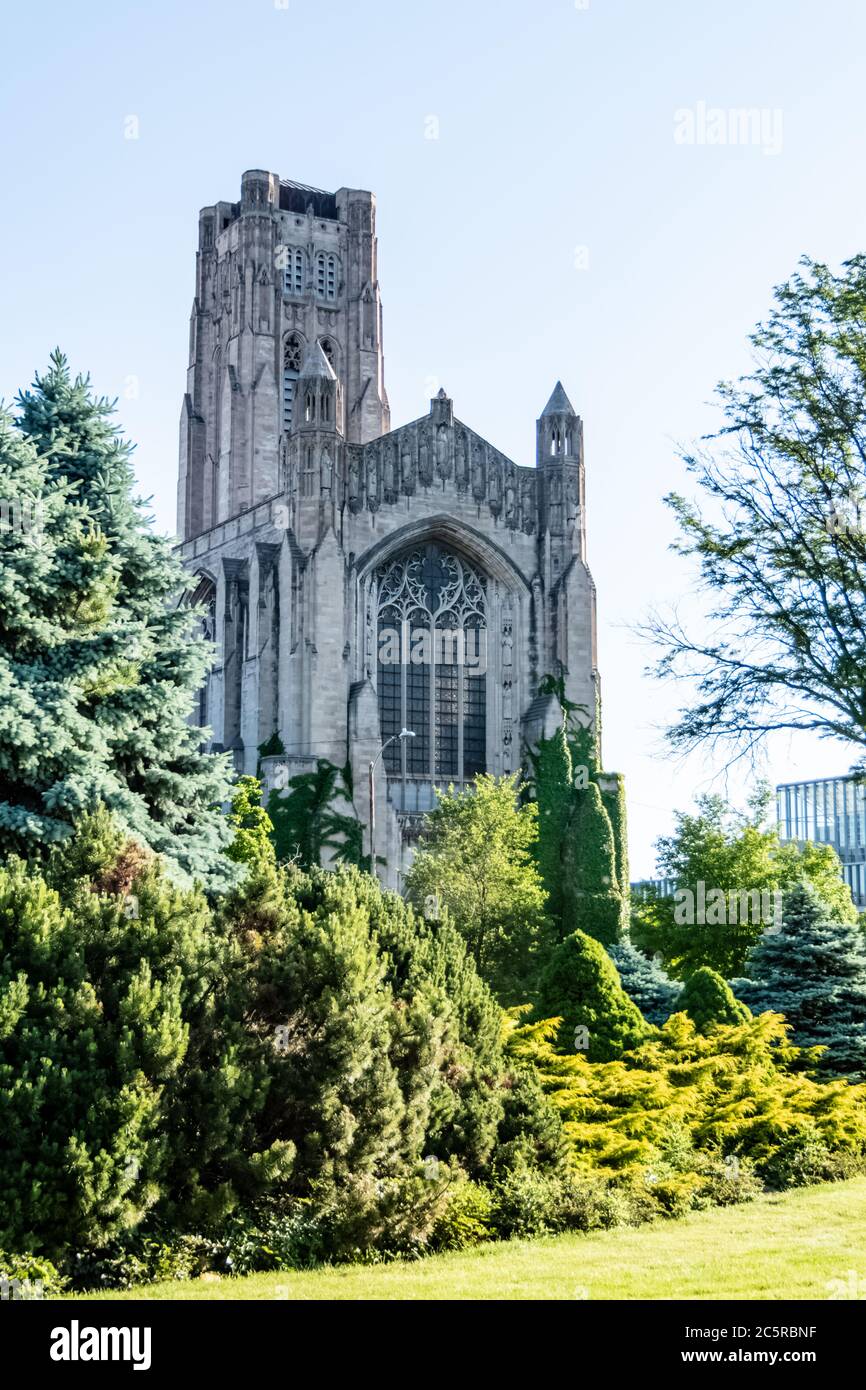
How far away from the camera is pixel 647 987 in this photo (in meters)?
33.0

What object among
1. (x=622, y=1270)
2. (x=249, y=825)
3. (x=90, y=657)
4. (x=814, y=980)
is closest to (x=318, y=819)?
(x=249, y=825)

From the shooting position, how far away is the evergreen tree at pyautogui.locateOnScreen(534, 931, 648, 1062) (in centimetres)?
2522

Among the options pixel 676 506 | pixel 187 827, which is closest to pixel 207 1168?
pixel 187 827

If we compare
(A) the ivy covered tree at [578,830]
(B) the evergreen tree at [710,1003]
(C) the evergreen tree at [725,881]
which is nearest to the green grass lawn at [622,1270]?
(B) the evergreen tree at [710,1003]

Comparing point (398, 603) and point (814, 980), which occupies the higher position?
point (398, 603)

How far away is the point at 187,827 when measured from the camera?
22.9 m

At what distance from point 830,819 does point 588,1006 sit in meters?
121

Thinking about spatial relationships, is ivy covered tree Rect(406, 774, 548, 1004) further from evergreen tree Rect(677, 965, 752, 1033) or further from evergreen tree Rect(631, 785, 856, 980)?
evergreen tree Rect(677, 965, 752, 1033)

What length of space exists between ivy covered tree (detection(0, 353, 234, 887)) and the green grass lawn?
6.61 meters

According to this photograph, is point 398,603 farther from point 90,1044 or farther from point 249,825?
point 90,1044

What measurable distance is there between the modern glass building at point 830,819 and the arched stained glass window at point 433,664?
83494 millimetres

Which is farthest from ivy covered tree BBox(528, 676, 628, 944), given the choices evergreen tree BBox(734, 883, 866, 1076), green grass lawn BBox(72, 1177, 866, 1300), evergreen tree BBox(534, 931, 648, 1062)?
green grass lawn BBox(72, 1177, 866, 1300)

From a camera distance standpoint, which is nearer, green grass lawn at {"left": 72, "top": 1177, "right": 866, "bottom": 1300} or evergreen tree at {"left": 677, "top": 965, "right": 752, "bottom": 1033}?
green grass lawn at {"left": 72, "top": 1177, "right": 866, "bottom": 1300}
